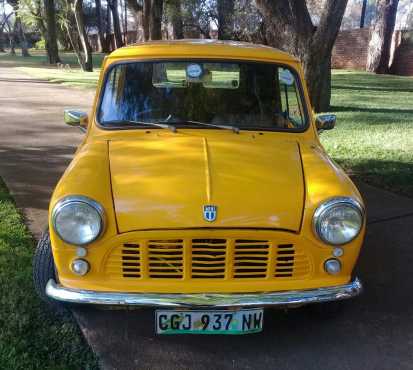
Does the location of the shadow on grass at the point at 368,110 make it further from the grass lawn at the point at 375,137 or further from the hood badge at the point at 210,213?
the hood badge at the point at 210,213

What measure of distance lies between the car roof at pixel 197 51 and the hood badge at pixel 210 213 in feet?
5.18

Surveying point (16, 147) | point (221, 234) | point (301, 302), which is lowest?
point (16, 147)

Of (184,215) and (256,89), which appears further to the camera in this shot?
(256,89)

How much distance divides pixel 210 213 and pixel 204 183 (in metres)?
0.26

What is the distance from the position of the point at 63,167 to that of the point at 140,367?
4223 millimetres

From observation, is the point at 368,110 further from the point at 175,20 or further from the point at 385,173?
the point at 175,20

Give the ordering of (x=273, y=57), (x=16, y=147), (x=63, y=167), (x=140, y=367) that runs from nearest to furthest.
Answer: (x=140, y=367)
(x=273, y=57)
(x=63, y=167)
(x=16, y=147)

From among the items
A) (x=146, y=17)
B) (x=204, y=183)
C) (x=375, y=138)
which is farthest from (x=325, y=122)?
(x=146, y=17)

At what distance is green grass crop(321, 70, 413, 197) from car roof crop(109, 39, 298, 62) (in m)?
2.91

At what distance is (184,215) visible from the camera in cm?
263

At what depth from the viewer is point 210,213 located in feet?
8.65

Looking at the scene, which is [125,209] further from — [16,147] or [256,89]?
[16,147]

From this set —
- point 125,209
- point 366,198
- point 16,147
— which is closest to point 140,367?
point 125,209

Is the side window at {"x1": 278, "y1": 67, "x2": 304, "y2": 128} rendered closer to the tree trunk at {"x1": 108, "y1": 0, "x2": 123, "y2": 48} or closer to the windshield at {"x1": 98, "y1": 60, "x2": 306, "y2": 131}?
the windshield at {"x1": 98, "y1": 60, "x2": 306, "y2": 131}
